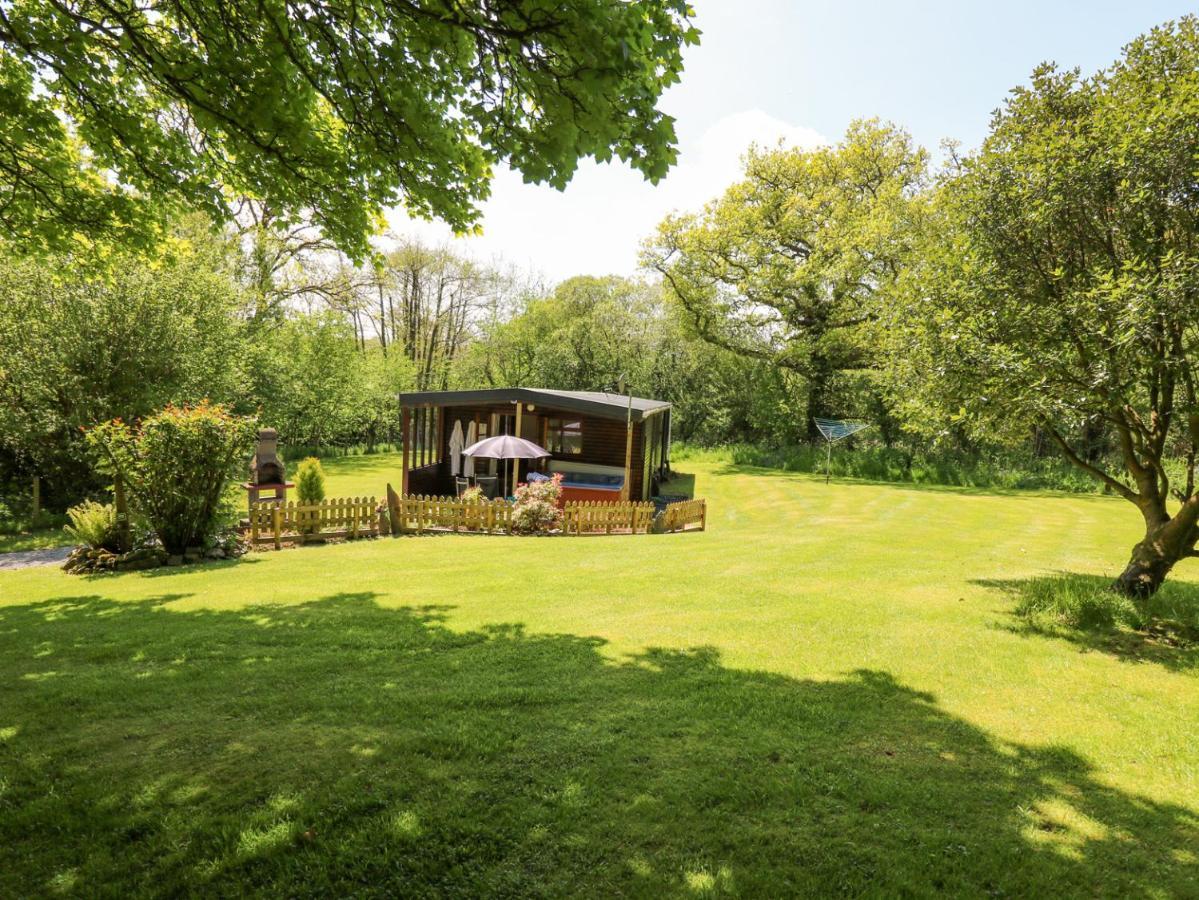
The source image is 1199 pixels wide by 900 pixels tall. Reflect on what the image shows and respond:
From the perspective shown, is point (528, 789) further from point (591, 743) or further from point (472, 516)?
point (472, 516)

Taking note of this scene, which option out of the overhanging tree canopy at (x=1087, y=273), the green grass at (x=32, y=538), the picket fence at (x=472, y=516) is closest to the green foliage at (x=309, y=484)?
the picket fence at (x=472, y=516)

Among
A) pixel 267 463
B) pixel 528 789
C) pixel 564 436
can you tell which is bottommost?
pixel 528 789

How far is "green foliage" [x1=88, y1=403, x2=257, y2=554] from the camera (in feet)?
33.6

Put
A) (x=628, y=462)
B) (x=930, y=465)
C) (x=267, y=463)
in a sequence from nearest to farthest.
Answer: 1. (x=267, y=463)
2. (x=628, y=462)
3. (x=930, y=465)

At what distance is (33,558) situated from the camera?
11.3m

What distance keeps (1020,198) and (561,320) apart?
37399 mm

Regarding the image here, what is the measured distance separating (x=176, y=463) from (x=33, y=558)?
13.1 ft

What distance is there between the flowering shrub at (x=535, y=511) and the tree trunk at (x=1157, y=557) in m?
10.1

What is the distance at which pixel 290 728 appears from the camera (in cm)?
400

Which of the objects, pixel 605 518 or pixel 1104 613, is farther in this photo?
pixel 605 518

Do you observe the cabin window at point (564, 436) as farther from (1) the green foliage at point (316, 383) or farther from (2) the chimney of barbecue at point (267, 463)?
(1) the green foliage at point (316, 383)

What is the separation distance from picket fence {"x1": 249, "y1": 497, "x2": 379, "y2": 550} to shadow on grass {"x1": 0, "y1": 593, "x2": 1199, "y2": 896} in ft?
23.2

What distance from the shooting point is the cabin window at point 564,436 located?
19.8m

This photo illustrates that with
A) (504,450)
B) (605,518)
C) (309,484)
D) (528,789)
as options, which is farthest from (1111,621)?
(309,484)
